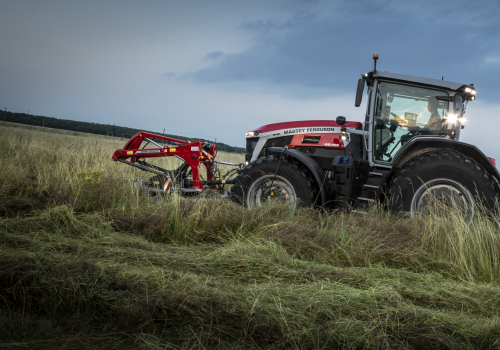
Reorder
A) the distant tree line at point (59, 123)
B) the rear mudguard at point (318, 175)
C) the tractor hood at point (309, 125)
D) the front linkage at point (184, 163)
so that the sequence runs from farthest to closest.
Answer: the distant tree line at point (59, 123) → the front linkage at point (184, 163) → the tractor hood at point (309, 125) → the rear mudguard at point (318, 175)

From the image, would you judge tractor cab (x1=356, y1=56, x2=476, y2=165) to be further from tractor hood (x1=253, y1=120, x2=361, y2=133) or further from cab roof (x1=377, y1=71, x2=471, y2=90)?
tractor hood (x1=253, y1=120, x2=361, y2=133)

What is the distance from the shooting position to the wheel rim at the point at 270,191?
18.9 feet

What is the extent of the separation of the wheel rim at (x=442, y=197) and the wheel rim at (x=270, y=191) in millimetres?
1635

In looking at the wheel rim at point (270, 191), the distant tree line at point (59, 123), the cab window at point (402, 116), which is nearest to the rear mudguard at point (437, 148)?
the cab window at point (402, 116)

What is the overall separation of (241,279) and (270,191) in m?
2.52

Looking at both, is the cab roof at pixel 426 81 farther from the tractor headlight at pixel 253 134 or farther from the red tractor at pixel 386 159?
the tractor headlight at pixel 253 134

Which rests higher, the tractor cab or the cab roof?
the cab roof

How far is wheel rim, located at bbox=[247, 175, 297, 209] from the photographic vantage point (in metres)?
5.77

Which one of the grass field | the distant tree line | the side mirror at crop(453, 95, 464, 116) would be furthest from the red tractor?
the distant tree line

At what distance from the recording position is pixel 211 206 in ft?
17.7

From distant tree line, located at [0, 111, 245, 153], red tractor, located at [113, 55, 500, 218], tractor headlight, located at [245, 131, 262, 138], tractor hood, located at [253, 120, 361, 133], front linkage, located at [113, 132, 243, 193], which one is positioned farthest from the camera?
distant tree line, located at [0, 111, 245, 153]

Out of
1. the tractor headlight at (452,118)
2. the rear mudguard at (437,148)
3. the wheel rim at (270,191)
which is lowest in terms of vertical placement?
the wheel rim at (270,191)

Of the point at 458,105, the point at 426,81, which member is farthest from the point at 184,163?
the point at 458,105

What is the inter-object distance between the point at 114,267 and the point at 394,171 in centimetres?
382
